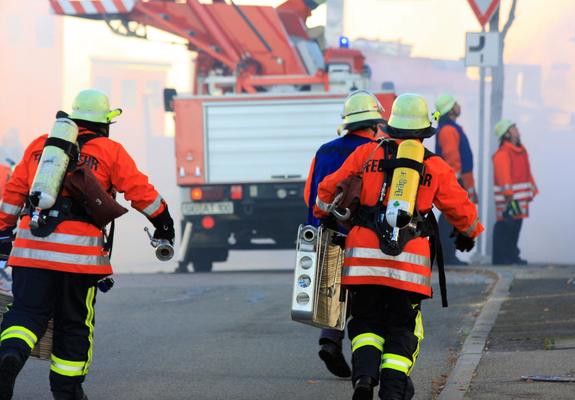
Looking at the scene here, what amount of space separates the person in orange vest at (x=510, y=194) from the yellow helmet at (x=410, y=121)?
1035cm

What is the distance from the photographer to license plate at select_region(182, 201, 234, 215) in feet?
53.3

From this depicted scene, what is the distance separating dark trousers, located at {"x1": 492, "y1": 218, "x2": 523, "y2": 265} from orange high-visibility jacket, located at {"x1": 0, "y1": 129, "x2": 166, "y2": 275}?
10456 millimetres

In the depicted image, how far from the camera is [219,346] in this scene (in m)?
9.11

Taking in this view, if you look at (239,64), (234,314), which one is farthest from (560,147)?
(234,314)

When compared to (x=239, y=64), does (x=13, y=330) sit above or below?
below

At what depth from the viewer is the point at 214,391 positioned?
23.9ft

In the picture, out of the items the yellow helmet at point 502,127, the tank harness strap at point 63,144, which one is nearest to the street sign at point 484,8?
the yellow helmet at point 502,127

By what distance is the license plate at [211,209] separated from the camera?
1623 centimetres

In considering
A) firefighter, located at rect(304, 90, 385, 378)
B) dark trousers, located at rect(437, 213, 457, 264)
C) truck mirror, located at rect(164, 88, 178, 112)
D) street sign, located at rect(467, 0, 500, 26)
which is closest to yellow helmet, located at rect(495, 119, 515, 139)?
street sign, located at rect(467, 0, 500, 26)

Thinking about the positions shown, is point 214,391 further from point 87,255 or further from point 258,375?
point 87,255

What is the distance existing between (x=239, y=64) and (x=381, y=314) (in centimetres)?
1204

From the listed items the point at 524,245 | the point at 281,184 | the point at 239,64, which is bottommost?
the point at 524,245

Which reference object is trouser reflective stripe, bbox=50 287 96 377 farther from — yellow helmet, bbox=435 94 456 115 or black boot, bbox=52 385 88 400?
yellow helmet, bbox=435 94 456 115

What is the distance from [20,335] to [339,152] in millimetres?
2033
